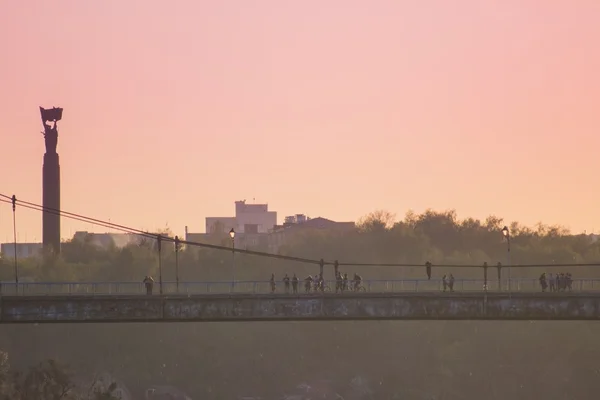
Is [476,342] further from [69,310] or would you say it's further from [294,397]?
[69,310]

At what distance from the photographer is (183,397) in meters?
176

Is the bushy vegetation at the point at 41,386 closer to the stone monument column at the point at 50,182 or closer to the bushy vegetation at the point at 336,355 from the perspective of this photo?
the bushy vegetation at the point at 336,355

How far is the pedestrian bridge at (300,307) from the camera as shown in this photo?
109 metres

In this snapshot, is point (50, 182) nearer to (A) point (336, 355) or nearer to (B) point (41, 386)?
(A) point (336, 355)

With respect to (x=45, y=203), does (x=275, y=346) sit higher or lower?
lower

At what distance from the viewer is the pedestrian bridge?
108875 mm

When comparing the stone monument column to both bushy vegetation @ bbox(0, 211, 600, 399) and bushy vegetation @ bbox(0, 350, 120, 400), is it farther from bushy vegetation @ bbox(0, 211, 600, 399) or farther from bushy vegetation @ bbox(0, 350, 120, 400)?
bushy vegetation @ bbox(0, 350, 120, 400)

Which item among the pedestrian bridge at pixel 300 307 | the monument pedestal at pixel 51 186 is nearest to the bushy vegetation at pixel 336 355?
the monument pedestal at pixel 51 186

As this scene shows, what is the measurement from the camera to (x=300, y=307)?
110 metres

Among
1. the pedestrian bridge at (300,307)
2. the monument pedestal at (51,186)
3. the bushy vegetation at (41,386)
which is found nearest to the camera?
the pedestrian bridge at (300,307)

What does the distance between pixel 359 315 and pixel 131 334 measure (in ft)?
275

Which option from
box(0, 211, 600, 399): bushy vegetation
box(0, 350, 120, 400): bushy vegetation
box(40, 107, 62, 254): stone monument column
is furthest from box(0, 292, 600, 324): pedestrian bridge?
box(40, 107, 62, 254): stone monument column

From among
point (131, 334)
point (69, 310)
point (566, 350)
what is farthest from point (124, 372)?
point (69, 310)

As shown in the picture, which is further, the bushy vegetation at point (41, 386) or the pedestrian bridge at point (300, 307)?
the bushy vegetation at point (41, 386)
